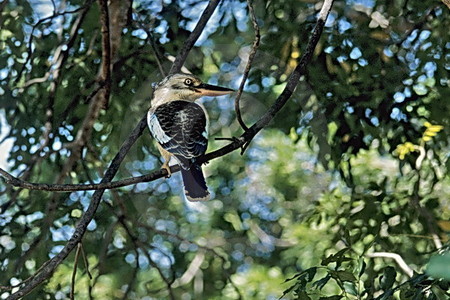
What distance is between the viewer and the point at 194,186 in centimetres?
186

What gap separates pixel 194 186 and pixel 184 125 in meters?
0.18

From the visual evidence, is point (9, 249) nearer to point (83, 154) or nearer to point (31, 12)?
point (83, 154)

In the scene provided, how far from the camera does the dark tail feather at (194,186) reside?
1860 millimetres

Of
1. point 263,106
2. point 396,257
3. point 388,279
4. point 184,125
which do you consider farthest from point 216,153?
point 263,106

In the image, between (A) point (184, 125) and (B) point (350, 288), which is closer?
(B) point (350, 288)

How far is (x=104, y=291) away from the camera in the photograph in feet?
17.3

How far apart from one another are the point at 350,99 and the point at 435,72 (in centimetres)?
34

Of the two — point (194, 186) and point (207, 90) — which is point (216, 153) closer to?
point (194, 186)

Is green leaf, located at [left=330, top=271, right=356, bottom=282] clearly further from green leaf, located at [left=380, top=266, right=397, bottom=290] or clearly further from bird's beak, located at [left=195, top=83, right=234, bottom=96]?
bird's beak, located at [left=195, top=83, right=234, bottom=96]

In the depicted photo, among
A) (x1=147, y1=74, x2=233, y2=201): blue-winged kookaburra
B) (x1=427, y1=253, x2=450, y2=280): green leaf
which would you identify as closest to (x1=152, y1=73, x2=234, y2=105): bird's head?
(x1=147, y1=74, x2=233, y2=201): blue-winged kookaburra

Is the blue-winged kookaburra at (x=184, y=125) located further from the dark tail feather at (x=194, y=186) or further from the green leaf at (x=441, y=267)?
the green leaf at (x=441, y=267)

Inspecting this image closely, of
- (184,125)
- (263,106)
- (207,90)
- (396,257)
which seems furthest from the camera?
(263,106)

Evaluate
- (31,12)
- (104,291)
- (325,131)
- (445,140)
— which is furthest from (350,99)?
(104,291)

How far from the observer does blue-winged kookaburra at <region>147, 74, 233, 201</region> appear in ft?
6.16
